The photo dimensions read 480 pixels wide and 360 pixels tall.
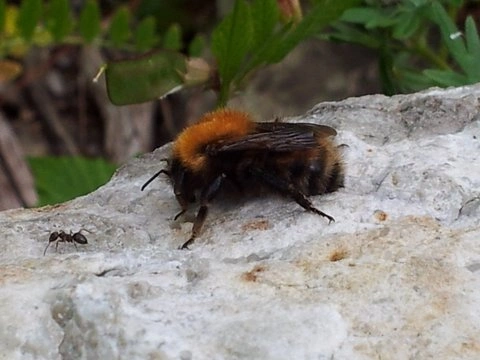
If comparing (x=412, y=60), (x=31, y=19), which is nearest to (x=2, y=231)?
(x=31, y=19)

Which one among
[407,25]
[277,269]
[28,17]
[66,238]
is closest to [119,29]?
[28,17]

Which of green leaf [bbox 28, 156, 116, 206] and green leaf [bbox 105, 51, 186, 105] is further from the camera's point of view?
green leaf [bbox 28, 156, 116, 206]

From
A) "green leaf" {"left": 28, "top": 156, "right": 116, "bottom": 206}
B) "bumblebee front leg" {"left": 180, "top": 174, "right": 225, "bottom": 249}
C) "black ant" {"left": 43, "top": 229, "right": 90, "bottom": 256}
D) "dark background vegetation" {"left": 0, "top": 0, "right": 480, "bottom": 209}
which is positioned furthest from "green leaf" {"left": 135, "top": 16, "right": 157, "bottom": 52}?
"black ant" {"left": 43, "top": 229, "right": 90, "bottom": 256}

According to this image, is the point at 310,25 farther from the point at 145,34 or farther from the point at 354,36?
the point at 145,34

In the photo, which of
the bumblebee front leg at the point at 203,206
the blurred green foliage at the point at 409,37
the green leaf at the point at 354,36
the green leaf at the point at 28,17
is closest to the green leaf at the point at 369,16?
the blurred green foliage at the point at 409,37

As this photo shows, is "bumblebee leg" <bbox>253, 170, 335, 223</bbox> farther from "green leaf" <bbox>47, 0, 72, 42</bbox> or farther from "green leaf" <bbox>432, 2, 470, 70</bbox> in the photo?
"green leaf" <bbox>47, 0, 72, 42</bbox>

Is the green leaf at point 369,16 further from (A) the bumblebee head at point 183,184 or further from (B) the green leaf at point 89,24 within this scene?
(B) the green leaf at point 89,24
